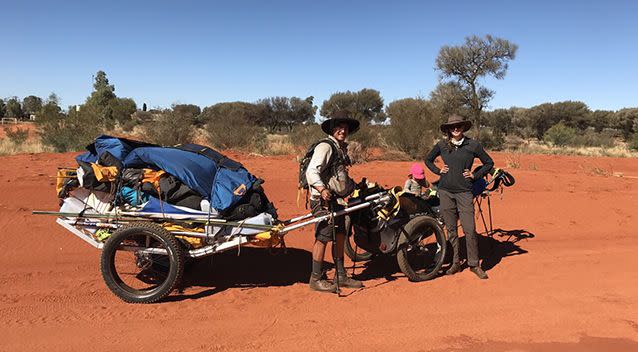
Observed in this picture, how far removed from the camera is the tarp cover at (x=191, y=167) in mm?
4840

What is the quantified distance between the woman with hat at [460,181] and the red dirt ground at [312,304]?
0.35 metres

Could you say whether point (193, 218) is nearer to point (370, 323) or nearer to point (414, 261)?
point (370, 323)

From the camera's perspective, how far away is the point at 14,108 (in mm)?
55688

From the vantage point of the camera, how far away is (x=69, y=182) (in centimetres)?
503

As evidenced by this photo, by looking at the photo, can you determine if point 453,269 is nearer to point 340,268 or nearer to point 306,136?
point 340,268

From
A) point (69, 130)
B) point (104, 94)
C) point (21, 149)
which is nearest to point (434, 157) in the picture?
point (21, 149)

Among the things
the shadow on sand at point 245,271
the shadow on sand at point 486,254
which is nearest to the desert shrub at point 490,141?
the shadow on sand at point 486,254

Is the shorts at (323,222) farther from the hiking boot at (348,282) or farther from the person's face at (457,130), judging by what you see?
the person's face at (457,130)

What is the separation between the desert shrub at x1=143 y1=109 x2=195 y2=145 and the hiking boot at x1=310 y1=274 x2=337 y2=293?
651 inches

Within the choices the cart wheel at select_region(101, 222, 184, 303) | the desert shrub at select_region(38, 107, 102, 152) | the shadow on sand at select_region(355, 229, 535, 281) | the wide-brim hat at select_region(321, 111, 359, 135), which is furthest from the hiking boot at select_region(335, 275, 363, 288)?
the desert shrub at select_region(38, 107, 102, 152)

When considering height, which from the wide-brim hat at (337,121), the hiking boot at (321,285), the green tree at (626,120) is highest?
the green tree at (626,120)

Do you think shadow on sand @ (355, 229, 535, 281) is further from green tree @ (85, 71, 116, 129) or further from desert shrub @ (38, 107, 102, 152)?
green tree @ (85, 71, 116, 129)

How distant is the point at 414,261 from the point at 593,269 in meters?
2.32

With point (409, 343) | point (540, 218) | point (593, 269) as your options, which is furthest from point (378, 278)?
point (540, 218)
